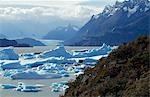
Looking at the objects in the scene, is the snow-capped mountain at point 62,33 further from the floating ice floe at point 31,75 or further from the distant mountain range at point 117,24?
the floating ice floe at point 31,75

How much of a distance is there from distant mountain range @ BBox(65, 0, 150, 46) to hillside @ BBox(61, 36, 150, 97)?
224 feet

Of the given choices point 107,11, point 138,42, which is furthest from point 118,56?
point 107,11

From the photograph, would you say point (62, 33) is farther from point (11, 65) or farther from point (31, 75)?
point (31, 75)

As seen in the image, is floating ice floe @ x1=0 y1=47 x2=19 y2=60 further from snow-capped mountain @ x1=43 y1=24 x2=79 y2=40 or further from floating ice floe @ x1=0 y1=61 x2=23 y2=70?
snow-capped mountain @ x1=43 y1=24 x2=79 y2=40

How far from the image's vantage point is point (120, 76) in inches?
221

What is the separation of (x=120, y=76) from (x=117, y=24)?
8678cm

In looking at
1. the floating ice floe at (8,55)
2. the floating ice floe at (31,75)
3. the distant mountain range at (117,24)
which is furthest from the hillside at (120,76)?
the distant mountain range at (117,24)

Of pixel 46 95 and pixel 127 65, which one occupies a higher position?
pixel 127 65

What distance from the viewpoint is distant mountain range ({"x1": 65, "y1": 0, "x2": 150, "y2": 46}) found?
81000 mm

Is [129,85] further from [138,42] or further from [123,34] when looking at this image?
[123,34]

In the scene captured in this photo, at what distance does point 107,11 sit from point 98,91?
10179 cm

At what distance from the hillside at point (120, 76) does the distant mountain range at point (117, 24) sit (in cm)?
6833

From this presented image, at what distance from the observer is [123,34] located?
81562 millimetres

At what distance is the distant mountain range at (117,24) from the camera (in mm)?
81000
